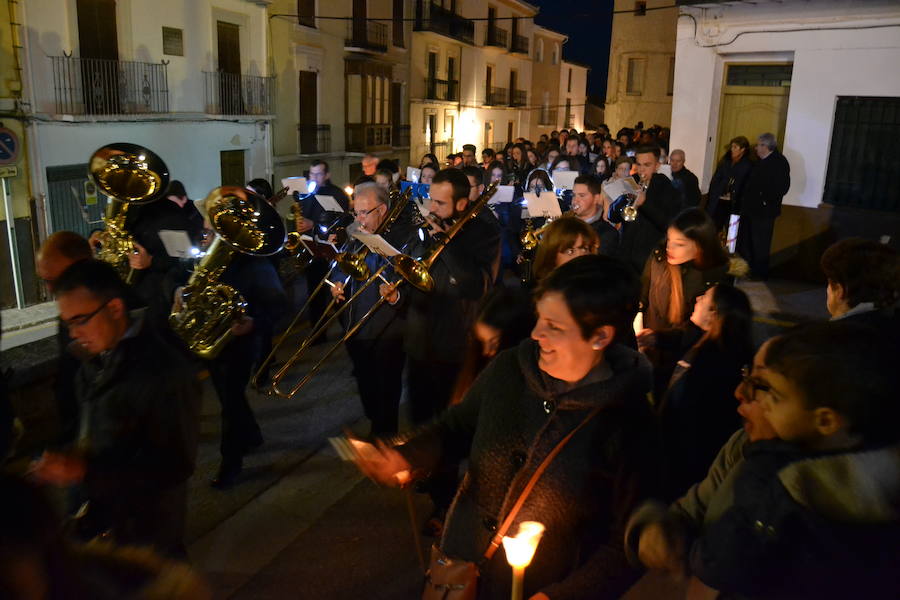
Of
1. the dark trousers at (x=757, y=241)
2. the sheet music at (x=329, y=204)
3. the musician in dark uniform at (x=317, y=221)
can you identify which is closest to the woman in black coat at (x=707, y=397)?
the musician in dark uniform at (x=317, y=221)

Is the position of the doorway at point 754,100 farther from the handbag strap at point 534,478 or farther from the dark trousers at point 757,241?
the handbag strap at point 534,478

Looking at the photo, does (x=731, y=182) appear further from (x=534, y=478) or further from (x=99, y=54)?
(x=99, y=54)

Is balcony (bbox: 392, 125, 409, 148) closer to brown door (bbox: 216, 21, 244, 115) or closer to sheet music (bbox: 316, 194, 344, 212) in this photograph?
brown door (bbox: 216, 21, 244, 115)

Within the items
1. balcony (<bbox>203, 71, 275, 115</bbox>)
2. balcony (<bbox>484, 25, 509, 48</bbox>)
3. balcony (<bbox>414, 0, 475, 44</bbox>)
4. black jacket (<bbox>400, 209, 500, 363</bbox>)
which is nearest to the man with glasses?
black jacket (<bbox>400, 209, 500, 363</bbox>)

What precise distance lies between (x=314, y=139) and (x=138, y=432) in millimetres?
21848

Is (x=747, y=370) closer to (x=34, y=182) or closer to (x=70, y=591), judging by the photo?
(x=70, y=591)

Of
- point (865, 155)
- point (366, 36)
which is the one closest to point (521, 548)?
point (865, 155)

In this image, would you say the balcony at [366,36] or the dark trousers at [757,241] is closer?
the dark trousers at [757,241]

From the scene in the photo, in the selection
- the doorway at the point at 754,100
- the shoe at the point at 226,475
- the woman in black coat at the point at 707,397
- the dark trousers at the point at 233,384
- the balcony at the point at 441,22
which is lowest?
the shoe at the point at 226,475

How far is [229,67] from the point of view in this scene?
19.5 m

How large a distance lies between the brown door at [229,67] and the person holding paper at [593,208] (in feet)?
53.1

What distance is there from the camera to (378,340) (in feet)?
15.1

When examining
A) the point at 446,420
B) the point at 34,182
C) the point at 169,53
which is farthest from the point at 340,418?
the point at 169,53

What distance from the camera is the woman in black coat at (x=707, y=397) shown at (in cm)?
309
